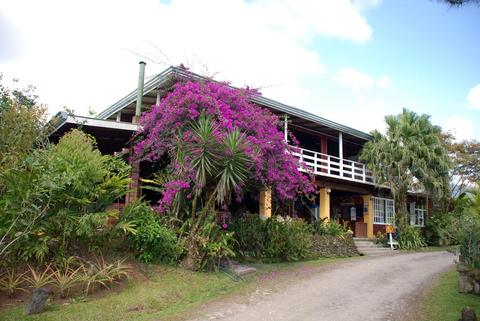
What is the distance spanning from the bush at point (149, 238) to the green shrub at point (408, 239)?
1422 centimetres

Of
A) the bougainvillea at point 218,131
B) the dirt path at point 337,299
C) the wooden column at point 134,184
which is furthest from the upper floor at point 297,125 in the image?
the dirt path at point 337,299

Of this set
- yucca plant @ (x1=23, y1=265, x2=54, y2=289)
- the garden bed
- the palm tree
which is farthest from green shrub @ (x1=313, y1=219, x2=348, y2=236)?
yucca plant @ (x1=23, y1=265, x2=54, y2=289)

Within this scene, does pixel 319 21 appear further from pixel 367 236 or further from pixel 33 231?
pixel 367 236

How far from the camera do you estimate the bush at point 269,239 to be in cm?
1248

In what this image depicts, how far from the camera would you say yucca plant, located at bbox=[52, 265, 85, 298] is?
7.39 meters

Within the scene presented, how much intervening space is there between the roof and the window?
770 cm

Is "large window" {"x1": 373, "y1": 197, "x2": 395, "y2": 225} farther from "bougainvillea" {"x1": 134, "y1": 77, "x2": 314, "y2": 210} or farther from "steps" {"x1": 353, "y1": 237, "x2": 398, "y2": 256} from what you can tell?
"bougainvillea" {"x1": 134, "y1": 77, "x2": 314, "y2": 210}

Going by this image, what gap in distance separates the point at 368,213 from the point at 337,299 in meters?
15.2

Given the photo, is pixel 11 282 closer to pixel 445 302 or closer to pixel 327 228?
pixel 445 302

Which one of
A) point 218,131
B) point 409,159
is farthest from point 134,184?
point 409,159

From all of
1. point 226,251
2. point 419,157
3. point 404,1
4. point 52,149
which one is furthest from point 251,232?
point 419,157

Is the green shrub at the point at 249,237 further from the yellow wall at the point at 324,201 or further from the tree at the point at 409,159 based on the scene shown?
the tree at the point at 409,159

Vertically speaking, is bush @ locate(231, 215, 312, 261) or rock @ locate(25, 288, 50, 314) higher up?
bush @ locate(231, 215, 312, 261)

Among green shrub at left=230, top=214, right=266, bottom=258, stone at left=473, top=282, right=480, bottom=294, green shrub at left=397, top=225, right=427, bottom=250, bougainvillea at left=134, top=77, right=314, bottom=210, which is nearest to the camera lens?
stone at left=473, top=282, right=480, bottom=294
